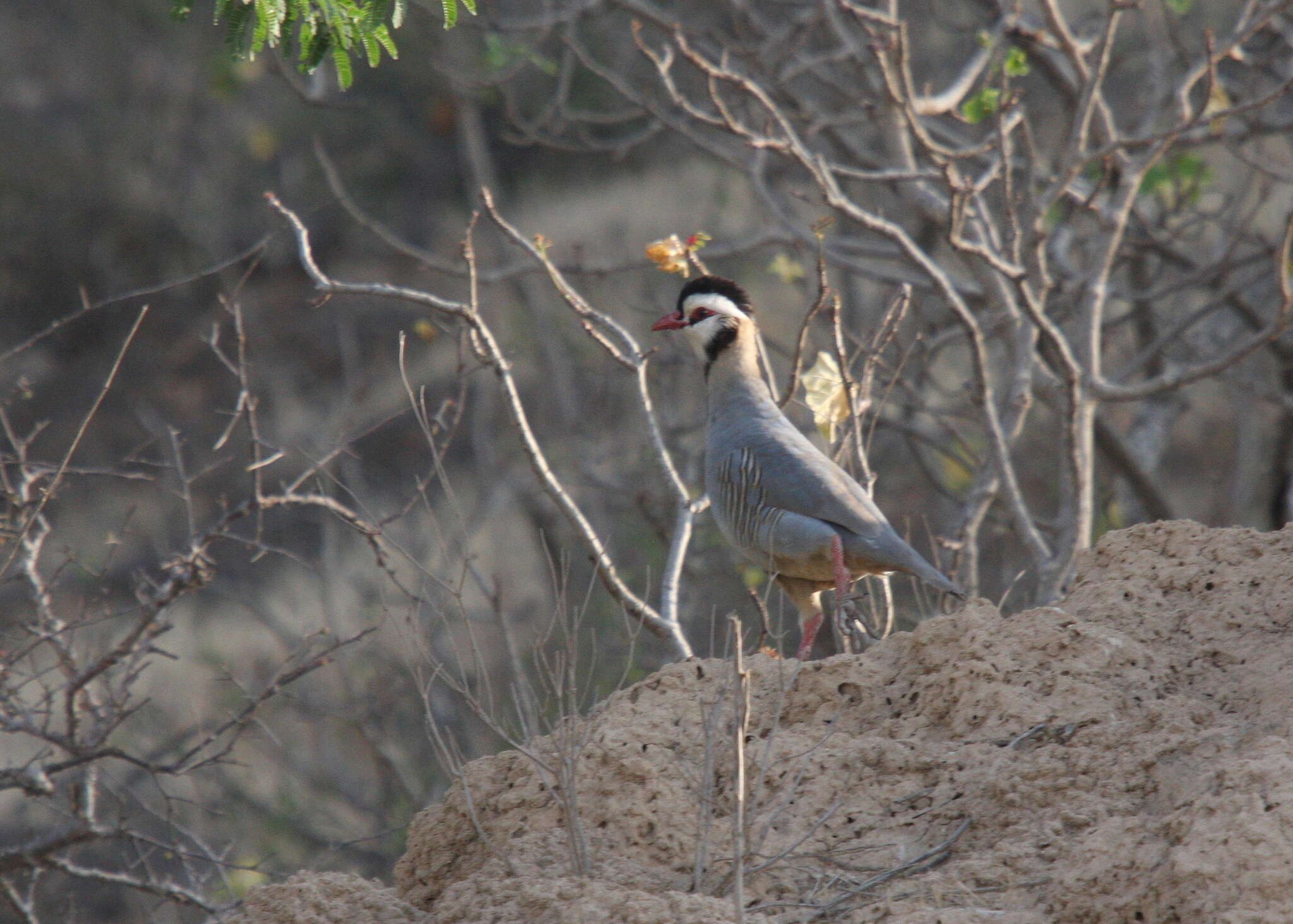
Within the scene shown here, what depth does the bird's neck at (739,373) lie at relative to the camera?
6793 mm

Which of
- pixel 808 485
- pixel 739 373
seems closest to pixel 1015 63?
pixel 739 373

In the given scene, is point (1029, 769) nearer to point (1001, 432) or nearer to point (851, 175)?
point (1001, 432)

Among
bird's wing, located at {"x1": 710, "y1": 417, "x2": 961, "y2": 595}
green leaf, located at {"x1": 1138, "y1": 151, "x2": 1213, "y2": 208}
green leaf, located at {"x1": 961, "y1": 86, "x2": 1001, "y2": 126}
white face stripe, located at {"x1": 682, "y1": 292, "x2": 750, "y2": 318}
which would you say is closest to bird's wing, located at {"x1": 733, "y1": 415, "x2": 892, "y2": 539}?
bird's wing, located at {"x1": 710, "y1": 417, "x2": 961, "y2": 595}

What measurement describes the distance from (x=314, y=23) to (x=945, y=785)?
3.07 m

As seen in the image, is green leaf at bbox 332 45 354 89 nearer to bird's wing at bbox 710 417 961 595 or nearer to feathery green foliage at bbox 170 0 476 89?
feathery green foliage at bbox 170 0 476 89

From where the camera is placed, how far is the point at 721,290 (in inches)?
278

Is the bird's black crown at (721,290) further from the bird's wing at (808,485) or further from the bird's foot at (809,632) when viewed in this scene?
the bird's foot at (809,632)

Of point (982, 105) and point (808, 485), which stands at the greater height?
point (982, 105)

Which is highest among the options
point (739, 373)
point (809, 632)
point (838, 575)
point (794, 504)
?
point (739, 373)

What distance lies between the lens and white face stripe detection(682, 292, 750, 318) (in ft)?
22.9

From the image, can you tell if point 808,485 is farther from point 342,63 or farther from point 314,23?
point 314,23

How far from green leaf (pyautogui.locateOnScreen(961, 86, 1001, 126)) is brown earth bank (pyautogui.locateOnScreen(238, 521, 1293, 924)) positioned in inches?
116

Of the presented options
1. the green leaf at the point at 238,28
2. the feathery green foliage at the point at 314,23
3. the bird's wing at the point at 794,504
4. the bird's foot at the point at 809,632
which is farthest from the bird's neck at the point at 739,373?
the green leaf at the point at 238,28

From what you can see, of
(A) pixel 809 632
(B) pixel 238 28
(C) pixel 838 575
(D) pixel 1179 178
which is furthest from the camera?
(D) pixel 1179 178
